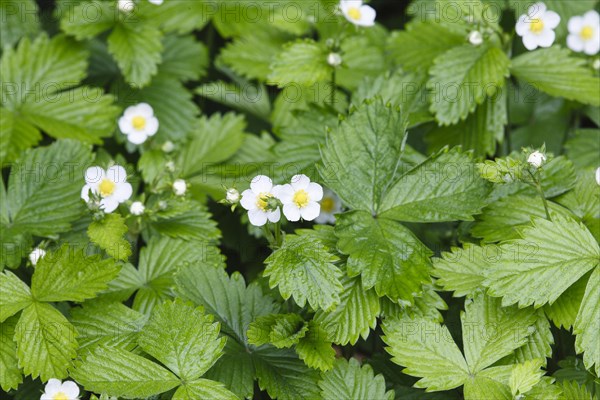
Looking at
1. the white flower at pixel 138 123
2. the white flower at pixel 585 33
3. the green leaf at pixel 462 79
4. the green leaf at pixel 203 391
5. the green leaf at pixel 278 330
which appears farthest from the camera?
the white flower at pixel 585 33

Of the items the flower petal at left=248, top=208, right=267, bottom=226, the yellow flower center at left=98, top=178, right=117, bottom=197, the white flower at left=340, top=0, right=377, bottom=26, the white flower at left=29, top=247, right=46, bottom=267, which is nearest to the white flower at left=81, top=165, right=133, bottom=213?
the yellow flower center at left=98, top=178, right=117, bottom=197

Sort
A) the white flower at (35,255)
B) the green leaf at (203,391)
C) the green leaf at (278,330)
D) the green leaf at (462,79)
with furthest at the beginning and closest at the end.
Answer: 1. the green leaf at (462,79)
2. the white flower at (35,255)
3. the green leaf at (278,330)
4. the green leaf at (203,391)

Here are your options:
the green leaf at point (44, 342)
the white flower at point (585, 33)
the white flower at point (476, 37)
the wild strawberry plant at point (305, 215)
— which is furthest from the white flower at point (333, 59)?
the green leaf at point (44, 342)

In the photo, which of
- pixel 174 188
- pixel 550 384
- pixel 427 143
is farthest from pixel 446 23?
pixel 550 384

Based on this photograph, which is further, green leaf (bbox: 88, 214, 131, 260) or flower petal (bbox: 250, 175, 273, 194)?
green leaf (bbox: 88, 214, 131, 260)

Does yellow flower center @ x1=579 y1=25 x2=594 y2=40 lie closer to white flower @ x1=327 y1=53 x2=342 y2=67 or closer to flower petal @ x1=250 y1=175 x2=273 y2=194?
white flower @ x1=327 y1=53 x2=342 y2=67

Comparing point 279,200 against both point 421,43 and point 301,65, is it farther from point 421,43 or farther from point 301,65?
point 421,43

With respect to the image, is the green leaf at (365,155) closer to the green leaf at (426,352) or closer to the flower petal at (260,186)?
the flower petal at (260,186)
